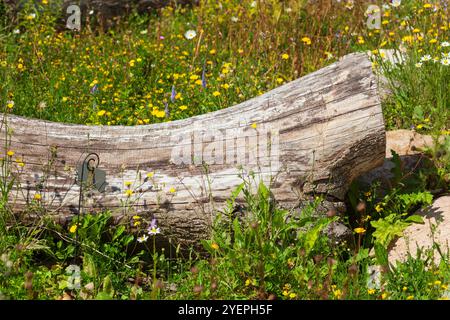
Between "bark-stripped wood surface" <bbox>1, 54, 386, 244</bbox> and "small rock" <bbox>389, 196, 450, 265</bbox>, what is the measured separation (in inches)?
20.3

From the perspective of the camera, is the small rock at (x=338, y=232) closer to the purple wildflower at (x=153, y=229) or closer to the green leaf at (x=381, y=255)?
the green leaf at (x=381, y=255)

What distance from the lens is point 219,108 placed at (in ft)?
19.3

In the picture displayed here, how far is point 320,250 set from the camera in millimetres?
4199

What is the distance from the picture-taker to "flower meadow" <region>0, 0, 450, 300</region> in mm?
3904

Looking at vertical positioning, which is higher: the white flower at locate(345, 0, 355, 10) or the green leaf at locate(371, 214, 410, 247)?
the white flower at locate(345, 0, 355, 10)

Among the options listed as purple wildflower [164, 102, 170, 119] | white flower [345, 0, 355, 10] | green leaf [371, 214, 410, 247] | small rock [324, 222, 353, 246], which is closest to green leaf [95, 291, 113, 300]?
small rock [324, 222, 353, 246]

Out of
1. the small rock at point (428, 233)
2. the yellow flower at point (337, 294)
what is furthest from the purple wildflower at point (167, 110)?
the yellow flower at point (337, 294)

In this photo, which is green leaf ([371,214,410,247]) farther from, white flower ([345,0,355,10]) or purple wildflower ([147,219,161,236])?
white flower ([345,0,355,10])

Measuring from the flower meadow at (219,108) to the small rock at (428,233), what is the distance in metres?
0.09

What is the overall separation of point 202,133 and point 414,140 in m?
1.74

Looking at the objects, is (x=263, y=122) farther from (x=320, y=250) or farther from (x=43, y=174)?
(x=43, y=174)

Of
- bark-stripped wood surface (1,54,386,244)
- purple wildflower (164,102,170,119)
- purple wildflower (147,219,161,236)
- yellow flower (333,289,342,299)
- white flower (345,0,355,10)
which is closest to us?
yellow flower (333,289,342,299)

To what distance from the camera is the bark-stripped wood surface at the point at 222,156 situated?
14.3 feet
